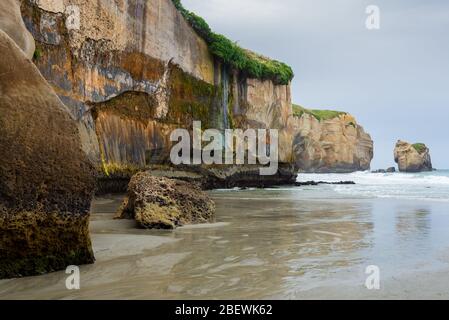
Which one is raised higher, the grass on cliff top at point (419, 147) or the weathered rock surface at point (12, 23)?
the grass on cliff top at point (419, 147)

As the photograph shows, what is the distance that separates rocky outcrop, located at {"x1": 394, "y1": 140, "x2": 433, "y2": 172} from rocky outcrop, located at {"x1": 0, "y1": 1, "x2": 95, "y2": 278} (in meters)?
84.5

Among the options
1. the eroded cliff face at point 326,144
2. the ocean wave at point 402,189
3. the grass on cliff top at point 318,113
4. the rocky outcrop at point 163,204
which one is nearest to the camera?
the rocky outcrop at point 163,204

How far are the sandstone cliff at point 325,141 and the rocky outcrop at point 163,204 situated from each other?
215ft

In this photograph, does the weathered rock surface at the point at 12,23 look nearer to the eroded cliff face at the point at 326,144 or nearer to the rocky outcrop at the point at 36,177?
the rocky outcrop at the point at 36,177

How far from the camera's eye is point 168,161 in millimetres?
22719

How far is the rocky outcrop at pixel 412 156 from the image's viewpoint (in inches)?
3191

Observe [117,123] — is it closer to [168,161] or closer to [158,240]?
[168,161]

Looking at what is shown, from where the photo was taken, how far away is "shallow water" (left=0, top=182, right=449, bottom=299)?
11.6 ft

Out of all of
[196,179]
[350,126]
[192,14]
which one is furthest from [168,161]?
[350,126]

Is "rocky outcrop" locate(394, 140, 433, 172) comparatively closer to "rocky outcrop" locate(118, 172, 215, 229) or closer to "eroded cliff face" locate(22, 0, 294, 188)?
"eroded cliff face" locate(22, 0, 294, 188)
